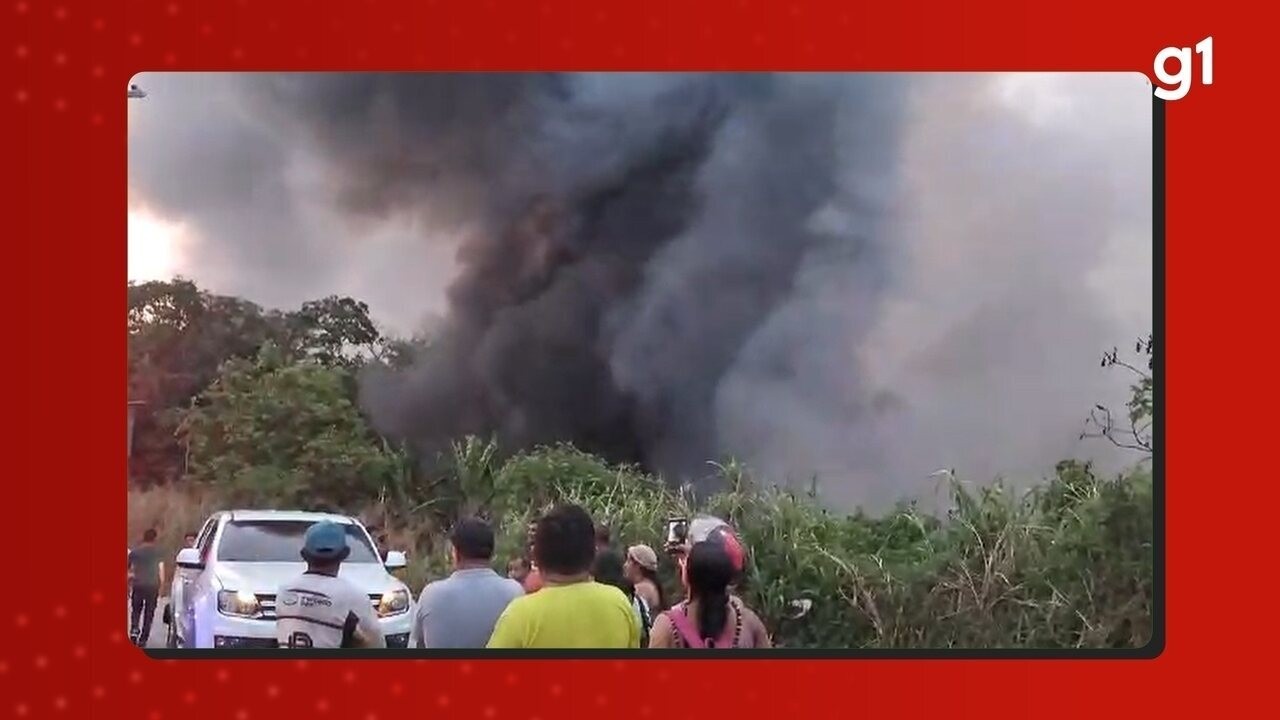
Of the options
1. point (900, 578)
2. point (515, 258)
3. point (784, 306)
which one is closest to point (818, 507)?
point (900, 578)

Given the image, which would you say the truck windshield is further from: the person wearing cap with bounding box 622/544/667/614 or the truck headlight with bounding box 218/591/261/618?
the person wearing cap with bounding box 622/544/667/614

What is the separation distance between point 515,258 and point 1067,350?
1667mm

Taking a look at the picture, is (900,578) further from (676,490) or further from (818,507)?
(676,490)

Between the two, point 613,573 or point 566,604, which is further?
point 613,573

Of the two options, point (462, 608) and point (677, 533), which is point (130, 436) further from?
point (677, 533)

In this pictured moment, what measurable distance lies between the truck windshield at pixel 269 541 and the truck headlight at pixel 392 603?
121 mm

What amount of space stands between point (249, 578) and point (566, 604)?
1.14 metres

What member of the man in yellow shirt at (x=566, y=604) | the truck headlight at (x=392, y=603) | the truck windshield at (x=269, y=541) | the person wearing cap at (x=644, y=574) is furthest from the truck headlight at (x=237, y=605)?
the person wearing cap at (x=644, y=574)

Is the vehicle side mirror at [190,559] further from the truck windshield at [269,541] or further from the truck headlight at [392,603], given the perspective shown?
the truck headlight at [392,603]

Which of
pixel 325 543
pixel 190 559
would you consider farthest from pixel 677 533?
pixel 190 559

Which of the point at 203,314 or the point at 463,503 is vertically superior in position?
the point at 203,314

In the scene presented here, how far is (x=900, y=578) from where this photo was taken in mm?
4094

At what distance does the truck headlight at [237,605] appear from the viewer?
4.04 m

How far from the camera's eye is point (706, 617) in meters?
3.85
